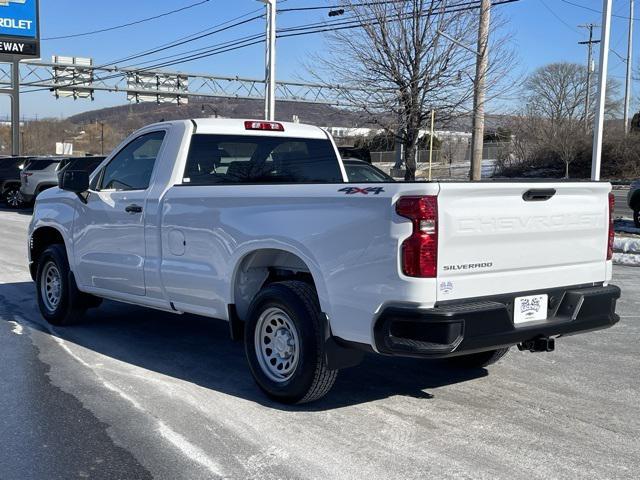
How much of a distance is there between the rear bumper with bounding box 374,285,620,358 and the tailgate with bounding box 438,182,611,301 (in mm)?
84

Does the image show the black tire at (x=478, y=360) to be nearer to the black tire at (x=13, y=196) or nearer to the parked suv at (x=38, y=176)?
the parked suv at (x=38, y=176)

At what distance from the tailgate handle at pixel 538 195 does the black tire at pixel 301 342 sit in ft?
5.00

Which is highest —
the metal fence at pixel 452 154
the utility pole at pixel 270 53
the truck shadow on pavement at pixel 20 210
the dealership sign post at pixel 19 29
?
the dealership sign post at pixel 19 29

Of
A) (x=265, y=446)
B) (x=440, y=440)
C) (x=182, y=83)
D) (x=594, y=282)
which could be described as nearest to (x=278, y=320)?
(x=265, y=446)

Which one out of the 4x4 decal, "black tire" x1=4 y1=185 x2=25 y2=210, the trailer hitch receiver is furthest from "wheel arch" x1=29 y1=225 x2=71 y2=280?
"black tire" x1=4 y1=185 x2=25 y2=210

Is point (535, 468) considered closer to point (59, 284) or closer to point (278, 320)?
point (278, 320)

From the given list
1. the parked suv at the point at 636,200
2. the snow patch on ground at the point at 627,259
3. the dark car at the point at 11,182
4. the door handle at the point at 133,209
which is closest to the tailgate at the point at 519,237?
the door handle at the point at 133,209

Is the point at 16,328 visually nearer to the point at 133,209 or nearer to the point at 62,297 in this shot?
the point at 62,297

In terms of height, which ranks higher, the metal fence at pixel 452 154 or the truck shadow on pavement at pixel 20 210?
the metal fence at pixel 452 154

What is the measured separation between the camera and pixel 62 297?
7133 millimetres

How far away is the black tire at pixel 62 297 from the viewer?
279 inches

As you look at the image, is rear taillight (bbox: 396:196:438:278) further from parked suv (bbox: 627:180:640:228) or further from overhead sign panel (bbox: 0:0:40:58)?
overhead sign panel (bbox: 0:0:40:58)

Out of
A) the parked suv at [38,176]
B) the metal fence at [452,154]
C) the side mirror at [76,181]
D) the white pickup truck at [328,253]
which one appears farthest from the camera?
A: the metal fence at [452,154]

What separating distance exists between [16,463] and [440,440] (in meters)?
2.49
